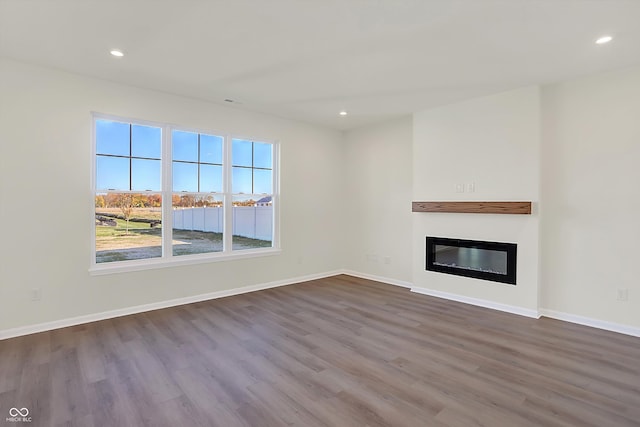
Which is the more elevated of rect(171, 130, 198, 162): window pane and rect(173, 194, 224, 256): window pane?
rect(171, 130, 198, 162): window pane

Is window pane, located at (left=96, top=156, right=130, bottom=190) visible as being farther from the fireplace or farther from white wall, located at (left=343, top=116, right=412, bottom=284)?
the fireplace

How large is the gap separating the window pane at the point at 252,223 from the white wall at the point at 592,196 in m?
3.75

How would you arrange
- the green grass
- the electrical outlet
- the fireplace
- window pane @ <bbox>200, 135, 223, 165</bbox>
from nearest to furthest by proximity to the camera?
1. the electrical outlet
2. the green grass
3. the fireplace
4. window pane @ <bbox>200, 135, 223, 165</bbox>

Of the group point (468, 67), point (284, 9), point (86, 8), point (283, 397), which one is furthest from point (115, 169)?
point (468, 67)

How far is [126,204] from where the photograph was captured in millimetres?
3980

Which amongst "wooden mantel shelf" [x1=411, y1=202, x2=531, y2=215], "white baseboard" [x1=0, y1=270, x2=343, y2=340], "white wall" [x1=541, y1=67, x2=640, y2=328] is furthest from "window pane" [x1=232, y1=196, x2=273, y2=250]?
"white wall" [x1=541, y1=67, x2=640, y2=328]

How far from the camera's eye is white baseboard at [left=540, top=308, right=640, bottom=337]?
3.28 metres

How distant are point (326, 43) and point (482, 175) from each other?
8.66 feet

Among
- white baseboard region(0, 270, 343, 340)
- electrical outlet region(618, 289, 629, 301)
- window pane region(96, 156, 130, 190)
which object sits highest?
window pane region(96, 156, 130, 190)

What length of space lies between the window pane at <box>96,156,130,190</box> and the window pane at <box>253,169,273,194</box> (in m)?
1.76

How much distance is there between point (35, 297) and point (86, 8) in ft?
9.21

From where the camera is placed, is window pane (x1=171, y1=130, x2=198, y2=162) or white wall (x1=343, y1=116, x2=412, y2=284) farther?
white wall (x1=343, y1=116, x2=412, y2=284)

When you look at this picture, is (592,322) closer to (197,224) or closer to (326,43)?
(326,43)

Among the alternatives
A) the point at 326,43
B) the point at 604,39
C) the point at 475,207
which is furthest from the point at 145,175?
the point at 604,39
